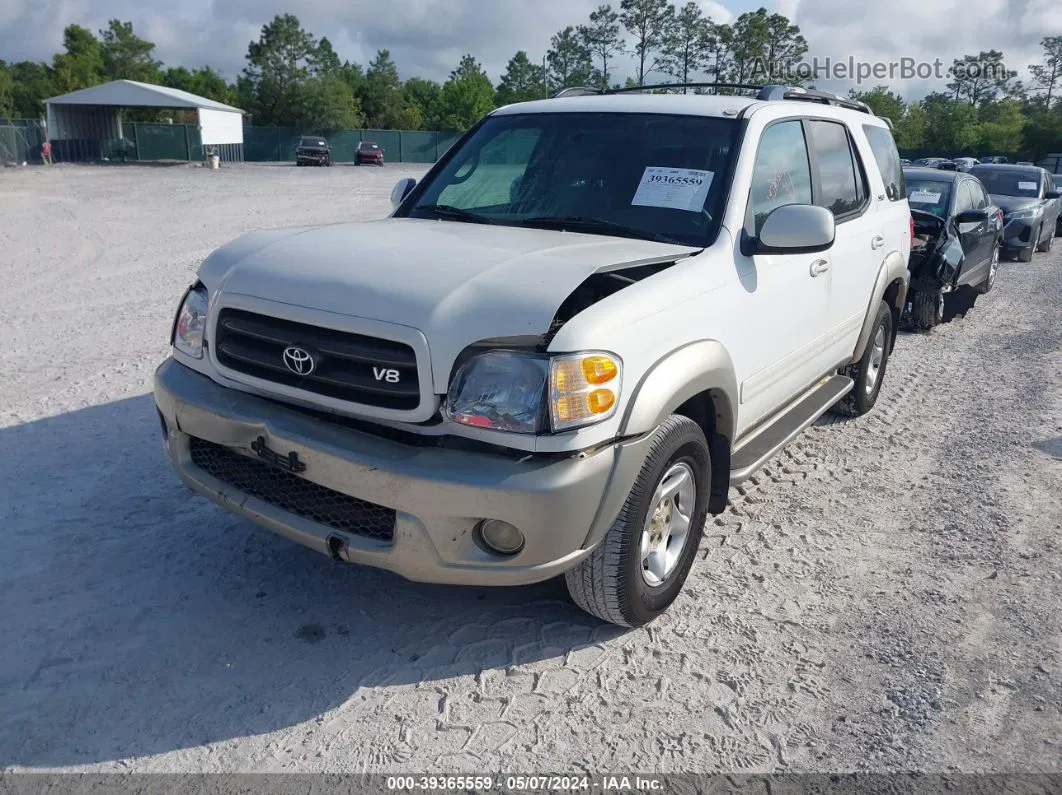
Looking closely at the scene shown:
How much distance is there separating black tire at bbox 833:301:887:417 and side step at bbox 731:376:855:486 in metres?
0.46

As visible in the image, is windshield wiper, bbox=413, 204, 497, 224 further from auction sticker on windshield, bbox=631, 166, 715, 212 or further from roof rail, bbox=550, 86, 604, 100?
roof rail, bbox=550, 86, 604, 100

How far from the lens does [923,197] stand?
9.85 metres

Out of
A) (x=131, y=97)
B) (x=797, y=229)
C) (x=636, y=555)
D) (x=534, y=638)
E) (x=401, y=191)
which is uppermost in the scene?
(x=131, y=97)

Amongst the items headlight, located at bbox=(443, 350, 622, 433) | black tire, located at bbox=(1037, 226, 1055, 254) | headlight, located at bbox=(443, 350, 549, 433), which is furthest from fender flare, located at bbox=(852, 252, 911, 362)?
black tire, located at bbox=(1037, 226, 1055, 254)


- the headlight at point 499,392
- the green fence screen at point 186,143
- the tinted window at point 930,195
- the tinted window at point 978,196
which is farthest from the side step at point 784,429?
the green fence screen at point 186,143

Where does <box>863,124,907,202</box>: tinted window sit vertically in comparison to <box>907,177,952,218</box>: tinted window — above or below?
above

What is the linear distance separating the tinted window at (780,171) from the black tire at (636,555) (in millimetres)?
1186

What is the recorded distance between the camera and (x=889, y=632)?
3543 mm

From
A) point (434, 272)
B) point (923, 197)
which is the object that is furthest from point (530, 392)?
point (923, 197)

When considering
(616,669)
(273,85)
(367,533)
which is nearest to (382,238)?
(367,533)

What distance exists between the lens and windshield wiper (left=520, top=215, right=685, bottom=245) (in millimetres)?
3846

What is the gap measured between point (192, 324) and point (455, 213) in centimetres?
145

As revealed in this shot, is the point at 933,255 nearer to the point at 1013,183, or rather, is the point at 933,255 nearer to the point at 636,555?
the point at 636,555

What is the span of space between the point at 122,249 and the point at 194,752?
11.3m
